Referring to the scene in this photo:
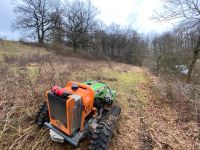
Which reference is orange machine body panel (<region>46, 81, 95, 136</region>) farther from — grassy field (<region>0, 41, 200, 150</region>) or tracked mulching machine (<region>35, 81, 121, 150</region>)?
grassy field (<region>0, 41, 200, 150</region>)

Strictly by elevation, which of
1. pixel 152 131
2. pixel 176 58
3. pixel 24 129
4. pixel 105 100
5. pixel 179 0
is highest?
pixel 179 0

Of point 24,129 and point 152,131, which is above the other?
point 24,129

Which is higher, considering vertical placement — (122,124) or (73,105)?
(73,105)

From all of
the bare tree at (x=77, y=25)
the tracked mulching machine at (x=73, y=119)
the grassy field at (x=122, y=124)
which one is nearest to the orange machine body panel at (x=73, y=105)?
the tracked mulching machine at (x=73, y=119)

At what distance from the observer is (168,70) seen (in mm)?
10906

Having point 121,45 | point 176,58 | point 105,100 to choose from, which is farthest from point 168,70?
point 121,45

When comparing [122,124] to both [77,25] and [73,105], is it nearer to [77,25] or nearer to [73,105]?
[73,105]

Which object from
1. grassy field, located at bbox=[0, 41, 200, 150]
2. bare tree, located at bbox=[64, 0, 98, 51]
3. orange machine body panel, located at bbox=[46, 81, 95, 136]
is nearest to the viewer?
orange machine body panel, located at bbox=[46, 81, 95, 136]

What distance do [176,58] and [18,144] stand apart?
11116 millimetres

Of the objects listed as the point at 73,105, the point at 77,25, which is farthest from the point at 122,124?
the point at 77,25

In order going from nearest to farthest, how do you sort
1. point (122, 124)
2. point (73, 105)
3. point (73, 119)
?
point (73, 105) → point (73, 119) → point (122, 124)

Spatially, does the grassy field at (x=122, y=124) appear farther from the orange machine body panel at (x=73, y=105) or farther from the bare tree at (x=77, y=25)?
the bare tree at (x=77, y=25)

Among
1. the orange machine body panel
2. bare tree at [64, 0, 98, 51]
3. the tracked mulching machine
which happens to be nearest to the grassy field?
the tracked mulching machine

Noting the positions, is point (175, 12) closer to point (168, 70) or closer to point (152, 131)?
point (168, 70)
